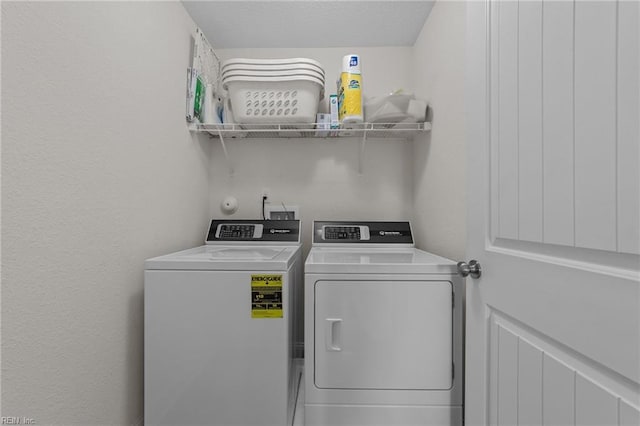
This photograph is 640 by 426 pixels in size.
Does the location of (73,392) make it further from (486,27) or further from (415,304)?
(486,27)

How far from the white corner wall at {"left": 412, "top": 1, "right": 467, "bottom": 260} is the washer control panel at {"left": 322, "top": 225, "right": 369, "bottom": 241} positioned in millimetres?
398

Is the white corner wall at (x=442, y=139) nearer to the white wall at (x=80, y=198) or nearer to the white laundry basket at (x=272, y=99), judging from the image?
the white laundry basket at (x=272, y=99)

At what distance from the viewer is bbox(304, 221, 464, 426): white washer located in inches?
51.2

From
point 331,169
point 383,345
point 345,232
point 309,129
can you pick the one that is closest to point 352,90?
point 309,129

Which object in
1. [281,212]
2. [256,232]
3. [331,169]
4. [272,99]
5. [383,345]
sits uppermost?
[272,99]

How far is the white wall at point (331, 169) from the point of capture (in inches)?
89.5

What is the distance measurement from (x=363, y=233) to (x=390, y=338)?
849 millimetres

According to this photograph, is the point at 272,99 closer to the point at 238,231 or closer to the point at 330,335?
the point at 238,231

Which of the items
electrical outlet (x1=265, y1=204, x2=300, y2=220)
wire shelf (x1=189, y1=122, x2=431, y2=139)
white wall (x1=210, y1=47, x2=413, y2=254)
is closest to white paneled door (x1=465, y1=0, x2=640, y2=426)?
wire shelf (x1=189, y1=122, x2=431, y2=139)

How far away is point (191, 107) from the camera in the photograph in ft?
6.23

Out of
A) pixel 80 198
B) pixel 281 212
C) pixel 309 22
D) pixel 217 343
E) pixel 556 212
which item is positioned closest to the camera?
pixel 556 212

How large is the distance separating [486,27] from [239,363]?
1.55 m

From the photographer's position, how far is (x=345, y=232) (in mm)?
2070

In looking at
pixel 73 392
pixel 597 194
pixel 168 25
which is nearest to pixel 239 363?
pixel 73 392
